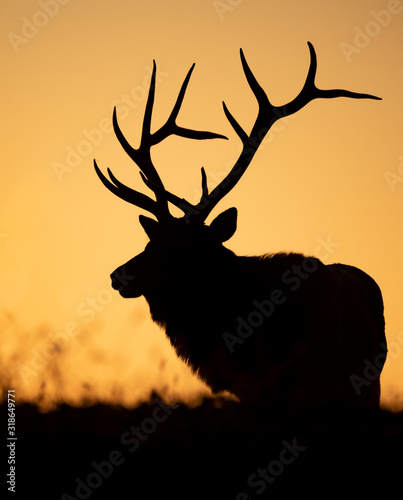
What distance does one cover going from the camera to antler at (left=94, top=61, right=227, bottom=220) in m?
6.36

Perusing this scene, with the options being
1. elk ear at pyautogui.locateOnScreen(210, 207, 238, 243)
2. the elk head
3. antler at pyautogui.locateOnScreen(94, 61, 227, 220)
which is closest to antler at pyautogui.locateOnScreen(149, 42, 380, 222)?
the elk head

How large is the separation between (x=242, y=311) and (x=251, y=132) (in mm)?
1654

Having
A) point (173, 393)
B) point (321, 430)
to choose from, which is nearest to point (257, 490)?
point (321, 430)

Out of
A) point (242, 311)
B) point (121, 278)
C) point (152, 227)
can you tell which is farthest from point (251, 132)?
point (121, 278)

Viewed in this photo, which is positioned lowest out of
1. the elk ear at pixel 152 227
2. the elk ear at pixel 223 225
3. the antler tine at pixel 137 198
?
the elk ear at pixel 223 225

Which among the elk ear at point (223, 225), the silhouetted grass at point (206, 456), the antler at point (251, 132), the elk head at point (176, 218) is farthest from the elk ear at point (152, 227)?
the silhouetted grass at point (206, 456)

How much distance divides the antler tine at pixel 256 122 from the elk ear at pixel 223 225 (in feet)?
1.02

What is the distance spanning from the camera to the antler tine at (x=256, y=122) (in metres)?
6.39

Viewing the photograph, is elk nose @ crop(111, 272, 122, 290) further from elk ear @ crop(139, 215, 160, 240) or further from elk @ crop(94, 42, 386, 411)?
elk ear @ crop(139, 215, 160, 240)

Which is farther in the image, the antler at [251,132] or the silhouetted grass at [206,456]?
the antler at [251,132]

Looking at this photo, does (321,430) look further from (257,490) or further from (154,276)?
(154,276)

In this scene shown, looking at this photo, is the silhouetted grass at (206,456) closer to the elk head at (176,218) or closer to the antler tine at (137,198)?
the elk head at (176,218)

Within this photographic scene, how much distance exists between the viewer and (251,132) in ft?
22.2

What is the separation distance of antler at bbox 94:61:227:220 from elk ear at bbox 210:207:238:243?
0.50m
